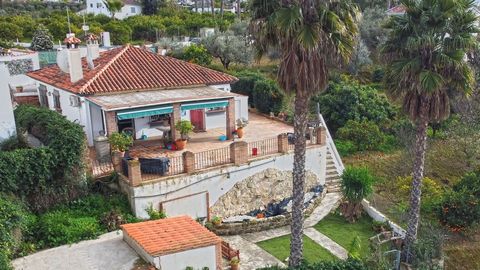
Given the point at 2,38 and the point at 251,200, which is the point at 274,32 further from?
the point at 2,38

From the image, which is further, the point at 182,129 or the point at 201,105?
the point at 201,105

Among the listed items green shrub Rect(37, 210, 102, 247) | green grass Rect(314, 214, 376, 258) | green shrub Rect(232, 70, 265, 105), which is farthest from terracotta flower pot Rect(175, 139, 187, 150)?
green shrub Rect(232, 70, 265, 105)

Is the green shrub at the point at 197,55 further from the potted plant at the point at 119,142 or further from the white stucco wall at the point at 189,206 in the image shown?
the white stucco wall at the point at 189,206

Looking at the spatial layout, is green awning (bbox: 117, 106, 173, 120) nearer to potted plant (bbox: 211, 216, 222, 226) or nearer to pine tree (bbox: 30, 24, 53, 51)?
potted plant (bbox: 211, 216, 222, 226)

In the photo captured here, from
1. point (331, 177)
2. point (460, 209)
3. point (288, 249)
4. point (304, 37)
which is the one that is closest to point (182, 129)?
point (288, 249)

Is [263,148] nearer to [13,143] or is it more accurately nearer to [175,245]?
[175,245]

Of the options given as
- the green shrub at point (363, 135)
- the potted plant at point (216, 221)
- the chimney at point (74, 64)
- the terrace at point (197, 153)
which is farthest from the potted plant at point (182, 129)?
the green shrub at point (363, 135)
